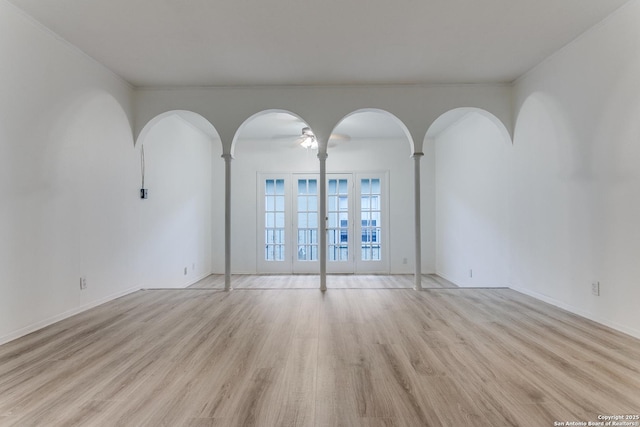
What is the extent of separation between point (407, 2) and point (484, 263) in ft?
11.9

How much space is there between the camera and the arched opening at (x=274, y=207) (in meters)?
6.58

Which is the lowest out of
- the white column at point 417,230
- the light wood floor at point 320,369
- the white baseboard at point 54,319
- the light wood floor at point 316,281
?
the light wood floor at point 316,281

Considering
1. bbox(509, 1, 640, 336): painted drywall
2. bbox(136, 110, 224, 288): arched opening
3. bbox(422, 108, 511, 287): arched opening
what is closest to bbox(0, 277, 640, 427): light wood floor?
bbox(509, 1, 640, 336): painted drywall

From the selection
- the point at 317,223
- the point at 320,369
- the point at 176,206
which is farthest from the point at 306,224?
the point at 320,369

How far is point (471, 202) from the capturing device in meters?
5.03

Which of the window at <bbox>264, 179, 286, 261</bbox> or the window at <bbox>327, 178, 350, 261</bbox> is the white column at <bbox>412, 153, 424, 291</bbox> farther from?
the window at <bbox>264, 179, 286, 261</bbox>

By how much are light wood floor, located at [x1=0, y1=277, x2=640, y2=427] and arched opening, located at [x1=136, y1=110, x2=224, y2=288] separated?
1.57 metres

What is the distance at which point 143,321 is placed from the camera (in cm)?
287

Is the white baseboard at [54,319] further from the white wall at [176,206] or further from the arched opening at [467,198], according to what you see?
the arched opening at [467,198]

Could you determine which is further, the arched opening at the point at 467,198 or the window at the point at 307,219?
the window at the point at 307,219

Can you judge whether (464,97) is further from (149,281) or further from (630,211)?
(149,281)

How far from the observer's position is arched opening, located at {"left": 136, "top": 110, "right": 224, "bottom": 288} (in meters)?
4.40

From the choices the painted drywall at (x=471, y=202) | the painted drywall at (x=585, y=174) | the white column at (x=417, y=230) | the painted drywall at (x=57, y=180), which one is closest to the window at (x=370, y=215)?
the painted drywall at (x=471, y=202)

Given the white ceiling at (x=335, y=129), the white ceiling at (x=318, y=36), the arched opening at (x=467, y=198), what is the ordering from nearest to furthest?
the white ceiling at (x=318, y=36) < the arched opening at (x=467, y=198) < the white ceiling at (x=335, y=129)
